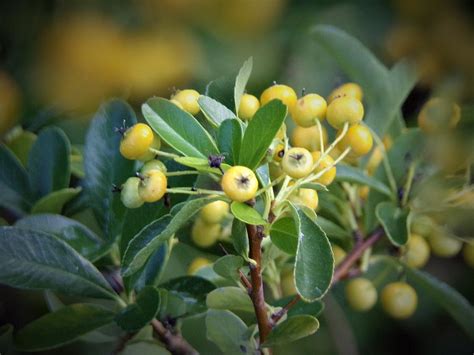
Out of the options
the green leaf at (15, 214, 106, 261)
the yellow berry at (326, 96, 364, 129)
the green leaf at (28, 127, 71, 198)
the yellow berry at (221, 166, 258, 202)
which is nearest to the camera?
the yellow berry at (221, 166, 258, 202)

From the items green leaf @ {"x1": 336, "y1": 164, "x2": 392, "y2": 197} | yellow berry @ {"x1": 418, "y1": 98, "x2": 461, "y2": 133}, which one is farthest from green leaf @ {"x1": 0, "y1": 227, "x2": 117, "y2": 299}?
yellow berry @ {"x1": 418, "y1": 98, "x2": 461, "y2": 133}

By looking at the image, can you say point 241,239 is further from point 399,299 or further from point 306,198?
point 399,299

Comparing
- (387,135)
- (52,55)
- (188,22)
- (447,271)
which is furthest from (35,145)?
(447,271)

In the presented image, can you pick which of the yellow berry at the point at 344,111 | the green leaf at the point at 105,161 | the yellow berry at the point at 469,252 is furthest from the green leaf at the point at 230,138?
the yellow berry at the point at 469,252

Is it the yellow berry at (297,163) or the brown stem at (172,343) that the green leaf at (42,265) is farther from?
the yellow berry at (297,163)

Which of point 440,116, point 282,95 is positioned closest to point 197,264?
point 282,95

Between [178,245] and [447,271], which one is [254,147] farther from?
[447,271]

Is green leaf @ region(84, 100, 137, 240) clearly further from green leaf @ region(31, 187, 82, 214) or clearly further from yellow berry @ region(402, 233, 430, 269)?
yellow berry @ region(402, 233, 430, 269)
